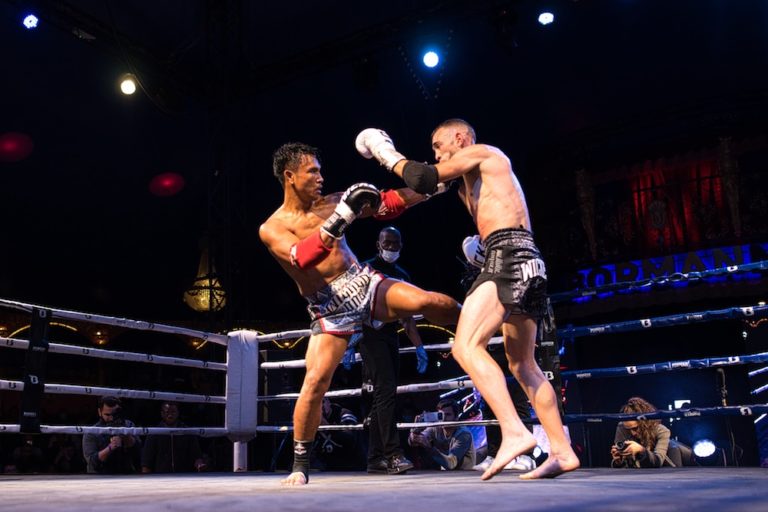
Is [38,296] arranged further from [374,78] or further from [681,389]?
[681,389]

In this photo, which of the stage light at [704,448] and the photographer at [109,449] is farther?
the stage light at [704,448]

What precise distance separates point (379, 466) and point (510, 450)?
1.32 metres

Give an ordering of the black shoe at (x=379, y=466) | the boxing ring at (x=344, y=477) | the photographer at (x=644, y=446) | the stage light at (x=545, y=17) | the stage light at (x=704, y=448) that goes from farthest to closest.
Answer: the stage light at (x=704, y=448), the stage light at (x=545, y=17), the photographer at (x=644, y=446), the black shoe at (x=379, y=466), the boxing ring at (x=344, y=477)

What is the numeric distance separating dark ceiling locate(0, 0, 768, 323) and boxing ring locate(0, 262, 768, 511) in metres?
4.81

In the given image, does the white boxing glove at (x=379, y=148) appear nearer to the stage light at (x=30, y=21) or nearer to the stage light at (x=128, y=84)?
the stage light at (x=30, y=21)

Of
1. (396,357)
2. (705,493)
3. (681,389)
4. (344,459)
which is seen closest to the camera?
(705,493)

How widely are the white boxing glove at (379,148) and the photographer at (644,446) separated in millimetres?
2344

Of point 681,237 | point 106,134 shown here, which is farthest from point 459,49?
point 106,134

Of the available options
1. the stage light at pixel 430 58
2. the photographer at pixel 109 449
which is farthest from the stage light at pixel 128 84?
the photographer at pixel 109 449

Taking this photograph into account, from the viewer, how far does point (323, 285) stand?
118 inches

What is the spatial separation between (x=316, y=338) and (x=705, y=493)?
1.63 metres

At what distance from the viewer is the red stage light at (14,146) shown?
10.4m

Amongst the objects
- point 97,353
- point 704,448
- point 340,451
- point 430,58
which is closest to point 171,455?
point 340,451

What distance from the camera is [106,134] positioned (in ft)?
36.0
